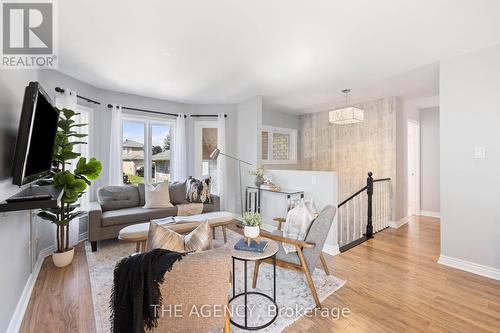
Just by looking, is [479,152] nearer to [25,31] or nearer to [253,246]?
[253,246]

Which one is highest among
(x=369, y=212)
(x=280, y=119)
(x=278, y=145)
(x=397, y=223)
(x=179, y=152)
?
(x=280, y=119)

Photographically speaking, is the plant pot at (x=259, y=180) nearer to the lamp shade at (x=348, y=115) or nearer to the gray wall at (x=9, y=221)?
the lamp shade at (x=348, y=115)

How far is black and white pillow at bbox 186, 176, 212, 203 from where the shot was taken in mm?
4191

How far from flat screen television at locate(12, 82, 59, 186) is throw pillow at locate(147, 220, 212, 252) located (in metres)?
0.82

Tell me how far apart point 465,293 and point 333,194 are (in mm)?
1597

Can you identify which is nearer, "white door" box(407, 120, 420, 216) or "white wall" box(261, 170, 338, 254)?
"white wall" box(261, 170, 338, 254)

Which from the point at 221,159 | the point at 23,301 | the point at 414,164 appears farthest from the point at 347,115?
the point at 23,301

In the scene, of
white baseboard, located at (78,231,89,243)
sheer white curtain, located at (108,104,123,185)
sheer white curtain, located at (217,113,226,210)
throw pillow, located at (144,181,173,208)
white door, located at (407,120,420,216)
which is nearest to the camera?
white baseboard, located at (78,231,89,243)

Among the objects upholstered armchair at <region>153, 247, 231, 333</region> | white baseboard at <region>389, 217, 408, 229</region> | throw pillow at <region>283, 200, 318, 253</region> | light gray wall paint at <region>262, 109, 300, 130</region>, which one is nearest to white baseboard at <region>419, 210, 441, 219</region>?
white baseboard at <region>389, 217, 408, 229</region>

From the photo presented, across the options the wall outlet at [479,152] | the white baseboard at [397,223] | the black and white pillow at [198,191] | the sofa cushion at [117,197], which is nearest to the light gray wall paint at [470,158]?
the wall outlet at [479,152]

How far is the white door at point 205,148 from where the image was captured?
509 centimetres

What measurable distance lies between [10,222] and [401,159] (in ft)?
18.7

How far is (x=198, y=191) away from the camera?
4.22 metres

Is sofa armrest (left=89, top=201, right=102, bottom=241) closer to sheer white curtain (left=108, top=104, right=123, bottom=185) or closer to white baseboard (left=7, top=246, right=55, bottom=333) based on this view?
white baseboard (left=7, top=246, right=55, bottom=333)
